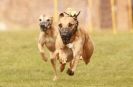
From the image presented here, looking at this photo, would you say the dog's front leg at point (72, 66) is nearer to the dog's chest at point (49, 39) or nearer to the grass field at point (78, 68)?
the grass field at point (78, 68)

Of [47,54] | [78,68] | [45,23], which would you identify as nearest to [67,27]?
[45,23]

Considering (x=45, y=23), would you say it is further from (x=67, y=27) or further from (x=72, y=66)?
(x=72, y=66)

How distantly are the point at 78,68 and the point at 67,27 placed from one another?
5.29 meters

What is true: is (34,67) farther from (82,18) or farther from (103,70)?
(82,18)

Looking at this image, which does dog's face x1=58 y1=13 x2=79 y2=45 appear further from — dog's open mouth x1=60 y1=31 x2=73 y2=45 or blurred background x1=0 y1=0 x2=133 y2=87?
blurred background x1=0 y1=0 x2=133 y2=87

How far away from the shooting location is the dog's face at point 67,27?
12.5m

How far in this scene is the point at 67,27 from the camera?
12.5m

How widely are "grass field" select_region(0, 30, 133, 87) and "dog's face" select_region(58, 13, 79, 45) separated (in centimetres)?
128

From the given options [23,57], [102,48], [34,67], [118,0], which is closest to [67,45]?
[34,67]

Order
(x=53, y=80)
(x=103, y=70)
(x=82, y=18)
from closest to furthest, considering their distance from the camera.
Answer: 1. (x=53, y=80)
2. (x=103, y=70)
3. (x=82, y=18)

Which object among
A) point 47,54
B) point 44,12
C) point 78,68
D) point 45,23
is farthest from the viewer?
point 44,12

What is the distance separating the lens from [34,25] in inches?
1419

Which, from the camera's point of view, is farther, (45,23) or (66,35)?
(45,23)

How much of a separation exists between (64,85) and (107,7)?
24777 mm
